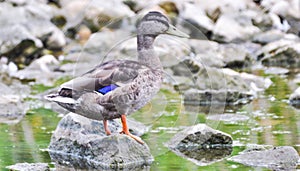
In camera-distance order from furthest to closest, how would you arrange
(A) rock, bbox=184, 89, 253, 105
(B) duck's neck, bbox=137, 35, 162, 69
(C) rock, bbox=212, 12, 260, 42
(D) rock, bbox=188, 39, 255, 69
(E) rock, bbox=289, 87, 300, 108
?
(C) rock, bbox=212, 12, 260, 42
(D) rock, bbox=188, 39, 255, 69
(A) rock, bbox=184, 89, 253, 105
(E) rock, bbox=289, 87, 300, 108
(B) duck's neck, bbox=137, 35, 162, 69

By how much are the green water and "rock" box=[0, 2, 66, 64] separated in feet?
17.9

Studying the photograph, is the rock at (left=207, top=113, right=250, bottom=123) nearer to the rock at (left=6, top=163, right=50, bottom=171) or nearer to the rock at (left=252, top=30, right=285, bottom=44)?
the rock at (left=6, top=163, right=50, bottom=171)

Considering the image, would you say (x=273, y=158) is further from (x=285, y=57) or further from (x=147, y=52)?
(x=285, y=57)

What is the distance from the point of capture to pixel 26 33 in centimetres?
1734

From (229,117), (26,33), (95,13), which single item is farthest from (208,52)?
(229,117)

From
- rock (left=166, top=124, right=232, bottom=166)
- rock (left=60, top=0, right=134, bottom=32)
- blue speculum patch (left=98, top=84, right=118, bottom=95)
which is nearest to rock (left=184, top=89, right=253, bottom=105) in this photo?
rock (left=166, top=124, right=232, bottom=166)

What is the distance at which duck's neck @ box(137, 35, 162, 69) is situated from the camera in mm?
→ 8109

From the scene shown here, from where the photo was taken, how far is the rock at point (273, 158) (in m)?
7.91

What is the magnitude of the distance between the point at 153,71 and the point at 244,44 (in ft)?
34.6

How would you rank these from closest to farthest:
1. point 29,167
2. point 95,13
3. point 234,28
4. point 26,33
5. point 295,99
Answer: point 29,167 < point 295,99 < point 26,33 < point 234,28 < point 95,13

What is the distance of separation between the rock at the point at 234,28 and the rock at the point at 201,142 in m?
9.49

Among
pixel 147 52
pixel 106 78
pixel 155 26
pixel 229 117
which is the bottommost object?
pixel 229 117

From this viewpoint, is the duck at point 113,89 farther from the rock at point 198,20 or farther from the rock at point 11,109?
the rock at point 198,20

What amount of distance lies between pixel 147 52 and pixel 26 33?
9.52 metres
